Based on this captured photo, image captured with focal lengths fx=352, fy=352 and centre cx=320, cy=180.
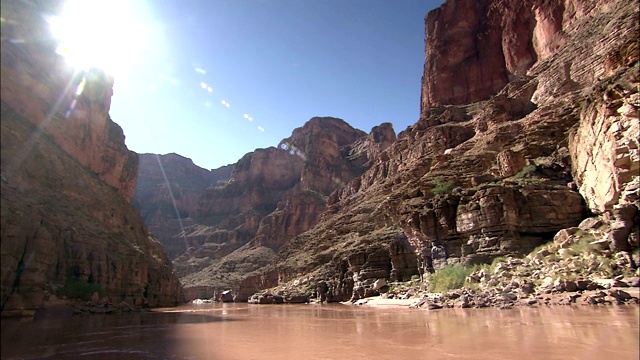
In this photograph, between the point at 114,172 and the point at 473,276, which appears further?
the point at 114,172

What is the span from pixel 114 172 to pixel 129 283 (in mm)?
29203

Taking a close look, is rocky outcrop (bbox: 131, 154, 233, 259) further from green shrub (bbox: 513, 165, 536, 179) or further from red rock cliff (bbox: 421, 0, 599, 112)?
green shrub (bbox: 513, 165, 536, 179)

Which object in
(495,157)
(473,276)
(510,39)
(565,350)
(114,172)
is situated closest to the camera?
(565,350)

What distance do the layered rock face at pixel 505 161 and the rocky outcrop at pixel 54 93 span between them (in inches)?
1381

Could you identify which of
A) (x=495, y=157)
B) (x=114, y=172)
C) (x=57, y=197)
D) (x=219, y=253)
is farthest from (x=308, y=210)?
(x=57, y=197)

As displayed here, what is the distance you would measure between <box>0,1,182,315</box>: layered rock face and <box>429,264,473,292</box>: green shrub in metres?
24.4

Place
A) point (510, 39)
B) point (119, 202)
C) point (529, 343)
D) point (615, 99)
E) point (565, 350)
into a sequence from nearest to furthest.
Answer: point (565, 350), point (529, 343), point (615, 99), point (119, 202), point (510, 39)

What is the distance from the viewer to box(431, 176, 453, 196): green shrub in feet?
110

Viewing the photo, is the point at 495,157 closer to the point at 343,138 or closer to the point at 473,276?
the point at 473,276

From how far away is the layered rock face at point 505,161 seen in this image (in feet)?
63.3

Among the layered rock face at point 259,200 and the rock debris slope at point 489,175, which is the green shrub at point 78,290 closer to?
the rock debris slope at point 489,175

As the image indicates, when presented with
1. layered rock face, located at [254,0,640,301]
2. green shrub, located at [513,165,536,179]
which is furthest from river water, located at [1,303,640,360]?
green shrub, located at [513,165,536,179]

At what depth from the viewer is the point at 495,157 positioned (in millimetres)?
38781

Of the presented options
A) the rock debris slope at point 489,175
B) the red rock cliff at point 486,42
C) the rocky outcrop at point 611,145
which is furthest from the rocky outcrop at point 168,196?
the rocky outcrop at point 611,145
